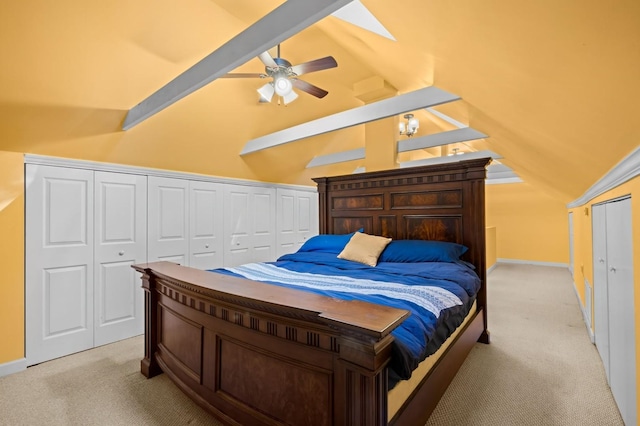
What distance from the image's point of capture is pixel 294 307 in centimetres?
119

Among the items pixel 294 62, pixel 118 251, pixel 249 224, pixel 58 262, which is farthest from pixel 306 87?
pixel 58 262

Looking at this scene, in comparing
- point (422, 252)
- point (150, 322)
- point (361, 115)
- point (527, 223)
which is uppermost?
point (361, 115)

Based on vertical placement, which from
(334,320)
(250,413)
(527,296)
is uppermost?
(334,320)

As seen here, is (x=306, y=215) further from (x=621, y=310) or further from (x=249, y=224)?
(x=621, y=310)

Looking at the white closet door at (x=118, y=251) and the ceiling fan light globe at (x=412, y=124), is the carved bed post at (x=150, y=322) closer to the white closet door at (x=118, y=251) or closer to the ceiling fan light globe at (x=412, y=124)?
the white closet door at (x=118, y=251)

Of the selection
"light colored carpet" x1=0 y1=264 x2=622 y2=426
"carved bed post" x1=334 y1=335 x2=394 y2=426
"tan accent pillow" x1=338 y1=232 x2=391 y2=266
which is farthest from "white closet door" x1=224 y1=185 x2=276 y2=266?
"carved bed post" x1=334 y1=335 x2=394 y2=426

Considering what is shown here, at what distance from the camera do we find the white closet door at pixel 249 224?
4.22 m

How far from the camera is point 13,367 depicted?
2.41 metres

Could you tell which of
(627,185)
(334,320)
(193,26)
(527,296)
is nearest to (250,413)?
(334,320)

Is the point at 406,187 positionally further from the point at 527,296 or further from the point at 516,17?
the point at 527,296

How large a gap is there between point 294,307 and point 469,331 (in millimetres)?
1863

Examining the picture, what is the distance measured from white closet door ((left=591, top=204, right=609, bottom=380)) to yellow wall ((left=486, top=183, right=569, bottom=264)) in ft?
15.9

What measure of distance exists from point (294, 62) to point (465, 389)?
11.6 feet

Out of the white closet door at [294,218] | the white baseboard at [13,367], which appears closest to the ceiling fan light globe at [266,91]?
the white closet door at [294,218]
